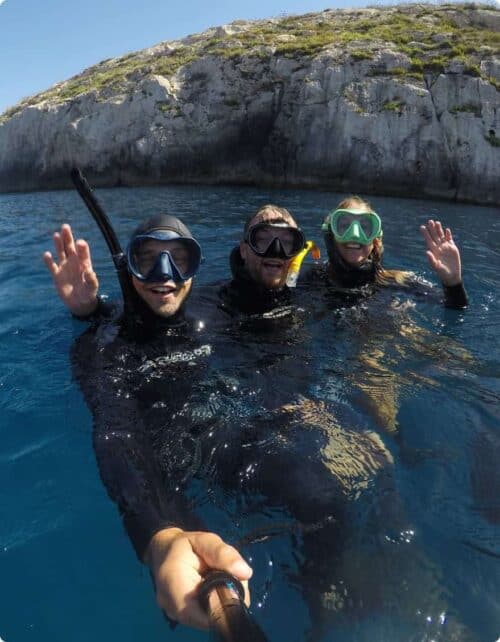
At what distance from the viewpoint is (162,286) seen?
2.95m

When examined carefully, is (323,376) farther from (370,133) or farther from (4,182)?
(4,182)

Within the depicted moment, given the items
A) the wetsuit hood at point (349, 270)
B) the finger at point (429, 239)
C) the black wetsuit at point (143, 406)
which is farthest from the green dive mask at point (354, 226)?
the black wetsuit at point (143, 406)

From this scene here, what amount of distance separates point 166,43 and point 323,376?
102ft

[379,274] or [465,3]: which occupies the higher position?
[465,3]

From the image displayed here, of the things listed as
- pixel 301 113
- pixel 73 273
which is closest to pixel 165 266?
Answer: pixel 73 273

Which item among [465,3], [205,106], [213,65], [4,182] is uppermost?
[465,3]

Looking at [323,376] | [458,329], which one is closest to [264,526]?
[323,376]

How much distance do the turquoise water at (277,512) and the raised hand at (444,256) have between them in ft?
1.45

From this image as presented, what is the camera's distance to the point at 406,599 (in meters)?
1.83

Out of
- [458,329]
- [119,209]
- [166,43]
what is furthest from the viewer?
[166,43]

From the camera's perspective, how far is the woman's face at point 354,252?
4.30 meters

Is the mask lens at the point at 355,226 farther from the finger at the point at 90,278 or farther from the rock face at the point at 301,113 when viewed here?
the rock face at the point at 301,113

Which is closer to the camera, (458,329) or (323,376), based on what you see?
(323,376)

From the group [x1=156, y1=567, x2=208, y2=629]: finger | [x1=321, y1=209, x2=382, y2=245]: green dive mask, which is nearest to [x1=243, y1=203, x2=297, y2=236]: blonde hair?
[x1=321, y1=209, x2=382, y2=245]: green dive mask
